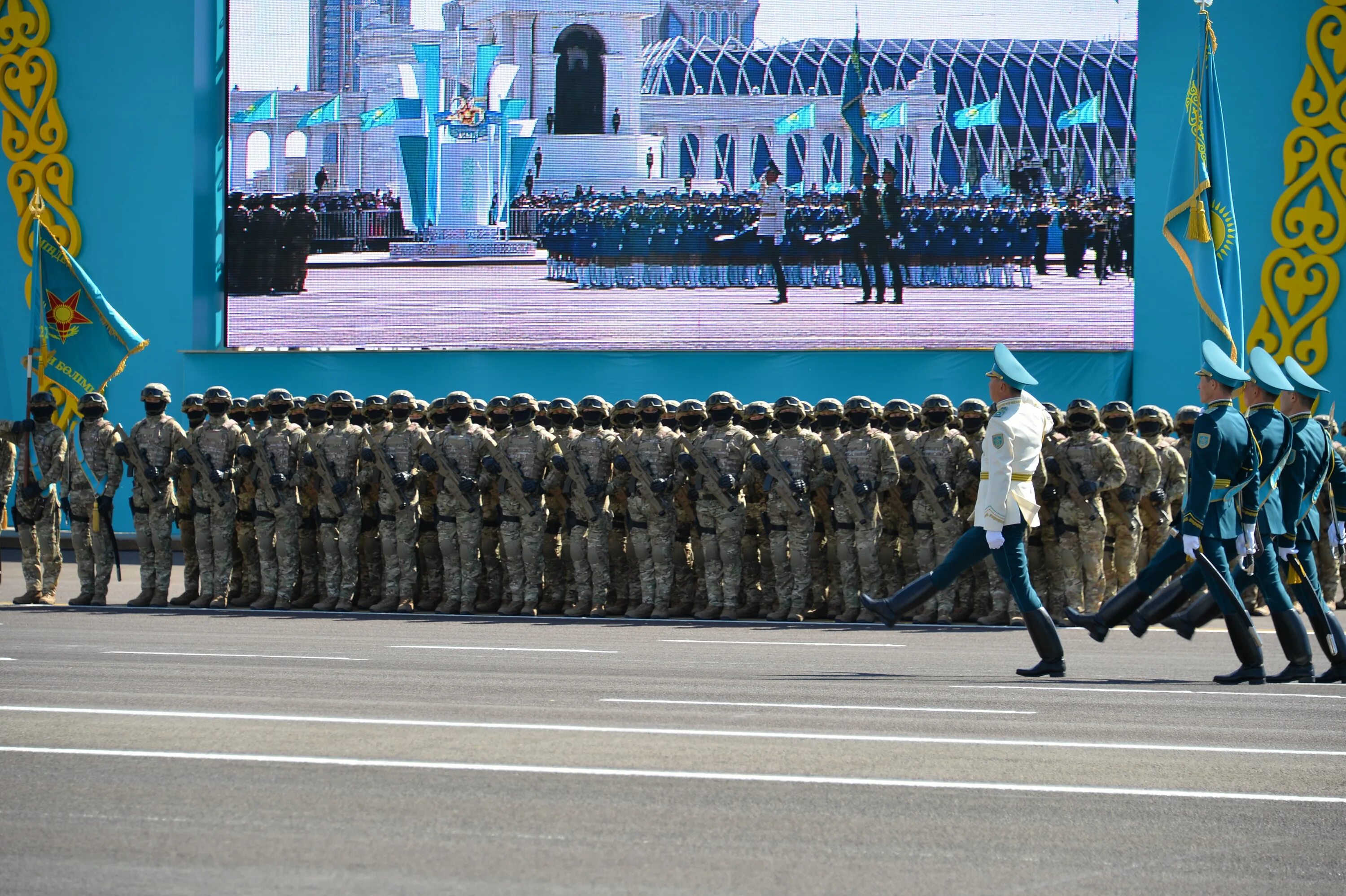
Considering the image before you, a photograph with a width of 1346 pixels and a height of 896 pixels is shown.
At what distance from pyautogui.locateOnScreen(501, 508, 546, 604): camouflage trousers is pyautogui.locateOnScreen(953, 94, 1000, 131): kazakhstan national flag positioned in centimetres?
820

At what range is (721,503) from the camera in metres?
13.8

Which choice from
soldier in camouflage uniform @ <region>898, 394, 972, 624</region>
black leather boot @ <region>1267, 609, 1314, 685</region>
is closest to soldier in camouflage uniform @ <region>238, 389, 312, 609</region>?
soldier in camouflage uniform @ <region>898, 394, 972, 624</region>

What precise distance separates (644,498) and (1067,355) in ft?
24.0

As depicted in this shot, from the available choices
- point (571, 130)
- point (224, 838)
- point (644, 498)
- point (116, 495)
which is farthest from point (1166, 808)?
point (116, 495)

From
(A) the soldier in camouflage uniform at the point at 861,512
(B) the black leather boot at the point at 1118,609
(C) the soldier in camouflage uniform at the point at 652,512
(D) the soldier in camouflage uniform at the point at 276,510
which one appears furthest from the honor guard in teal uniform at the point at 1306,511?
(D) the soldier in camouflage uniform at the point at 276,510

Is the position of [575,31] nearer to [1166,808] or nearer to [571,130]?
[571,130]

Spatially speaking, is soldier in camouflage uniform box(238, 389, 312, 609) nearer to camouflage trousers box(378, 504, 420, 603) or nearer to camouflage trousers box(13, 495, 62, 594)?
camouflage trousers box(378, 504, 420, 603)

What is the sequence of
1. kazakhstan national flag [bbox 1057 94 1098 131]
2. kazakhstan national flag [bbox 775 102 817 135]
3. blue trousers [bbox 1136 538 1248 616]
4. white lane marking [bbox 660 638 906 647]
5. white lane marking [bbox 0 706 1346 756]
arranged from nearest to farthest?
white lane marking [bbox 0 706 1346 756] → blue trousers [bbox 1136 538 1248 616] → white lane marking [bbox 660 638 906 647] → kazakhstan national flag [bbox 1057 94 1098 131] → kazakhstan national flag [bbox 775 102 817 135]

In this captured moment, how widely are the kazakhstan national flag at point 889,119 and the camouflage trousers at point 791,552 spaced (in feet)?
24.5

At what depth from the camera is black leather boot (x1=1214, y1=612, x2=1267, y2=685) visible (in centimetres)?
891

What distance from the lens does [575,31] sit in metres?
20.6

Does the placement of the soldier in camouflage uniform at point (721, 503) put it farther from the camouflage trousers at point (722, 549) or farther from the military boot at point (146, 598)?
the military boot at point (146, 598)

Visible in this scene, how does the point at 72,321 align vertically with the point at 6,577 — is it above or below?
above

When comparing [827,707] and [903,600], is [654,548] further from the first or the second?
[827,707]
